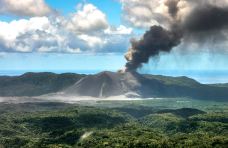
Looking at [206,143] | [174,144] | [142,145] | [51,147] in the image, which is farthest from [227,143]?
[51,147]

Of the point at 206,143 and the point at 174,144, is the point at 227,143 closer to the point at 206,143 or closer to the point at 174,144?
the point at 206,143

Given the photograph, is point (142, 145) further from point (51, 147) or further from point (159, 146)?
point (51, 147)

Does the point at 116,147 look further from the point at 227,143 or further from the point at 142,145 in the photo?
the point at 227,143

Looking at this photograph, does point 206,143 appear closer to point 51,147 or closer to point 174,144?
point 174,144

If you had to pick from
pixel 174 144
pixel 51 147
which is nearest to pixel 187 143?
pixel 174 144

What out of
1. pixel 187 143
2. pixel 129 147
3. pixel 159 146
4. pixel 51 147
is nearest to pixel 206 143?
pixel 187 143
